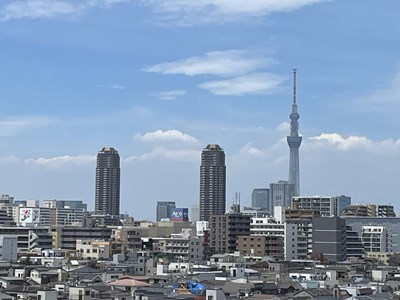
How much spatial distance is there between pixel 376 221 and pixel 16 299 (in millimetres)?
100181

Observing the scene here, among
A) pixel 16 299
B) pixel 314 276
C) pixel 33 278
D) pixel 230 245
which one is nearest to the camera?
pixel 16 299

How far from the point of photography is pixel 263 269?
77375 millimetres

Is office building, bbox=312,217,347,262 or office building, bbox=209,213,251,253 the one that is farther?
office building, bbox=209,213,251,253

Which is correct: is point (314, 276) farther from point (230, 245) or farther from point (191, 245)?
point (230, 245)

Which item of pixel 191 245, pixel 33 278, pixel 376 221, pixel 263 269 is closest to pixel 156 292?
pixel 33 278

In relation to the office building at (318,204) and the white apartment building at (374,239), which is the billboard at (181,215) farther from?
the white apartment building at (374,239)

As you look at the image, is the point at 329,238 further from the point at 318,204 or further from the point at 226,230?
the point at 318,204

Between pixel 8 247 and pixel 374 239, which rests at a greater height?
pixel 374 239

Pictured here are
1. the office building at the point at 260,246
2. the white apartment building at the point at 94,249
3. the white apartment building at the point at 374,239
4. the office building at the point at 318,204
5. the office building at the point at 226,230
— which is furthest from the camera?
the office building at the point at 318,204

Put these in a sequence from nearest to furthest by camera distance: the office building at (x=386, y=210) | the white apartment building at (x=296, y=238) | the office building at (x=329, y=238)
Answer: the office building at (x=329, y=238) < the white apartment building at (x=296, y=238) < the office building at (x=386, y=210)

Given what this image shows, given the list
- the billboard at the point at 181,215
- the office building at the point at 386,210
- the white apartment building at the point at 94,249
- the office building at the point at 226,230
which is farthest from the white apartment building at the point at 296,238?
the office building at the point at 386,210

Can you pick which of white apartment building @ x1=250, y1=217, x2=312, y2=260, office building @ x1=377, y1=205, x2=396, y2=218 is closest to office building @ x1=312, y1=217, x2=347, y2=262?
white apartment building @ x1=250, y1=217, x2=312, y2=260

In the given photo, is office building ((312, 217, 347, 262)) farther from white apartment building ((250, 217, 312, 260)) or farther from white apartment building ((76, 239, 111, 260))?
white apartment building ((76, 239, 111, 260))

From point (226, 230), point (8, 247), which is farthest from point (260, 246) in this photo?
point (8, 247)
